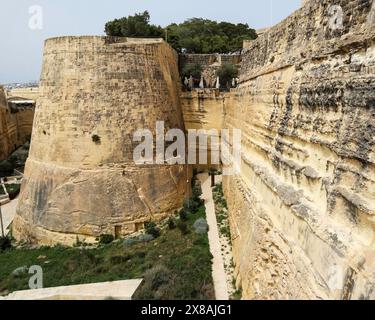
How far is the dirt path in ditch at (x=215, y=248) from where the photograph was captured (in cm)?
703

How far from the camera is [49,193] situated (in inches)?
410

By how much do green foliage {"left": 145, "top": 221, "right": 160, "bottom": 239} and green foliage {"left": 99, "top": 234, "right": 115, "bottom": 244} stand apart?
1046 mm

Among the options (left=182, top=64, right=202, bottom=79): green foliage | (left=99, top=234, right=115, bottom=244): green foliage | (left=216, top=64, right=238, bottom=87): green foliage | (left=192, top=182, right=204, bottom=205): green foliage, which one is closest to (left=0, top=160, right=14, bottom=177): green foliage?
(left=182, top=64, right=202, bottom=79): green foliage

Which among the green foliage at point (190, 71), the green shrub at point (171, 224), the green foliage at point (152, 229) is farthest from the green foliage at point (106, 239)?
the green foliage at point (190, 71)

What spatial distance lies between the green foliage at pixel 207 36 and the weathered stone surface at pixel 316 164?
16209mm

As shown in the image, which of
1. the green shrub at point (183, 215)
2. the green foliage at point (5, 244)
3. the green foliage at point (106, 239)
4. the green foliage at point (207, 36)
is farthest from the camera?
the green foliage at point (207, 36)

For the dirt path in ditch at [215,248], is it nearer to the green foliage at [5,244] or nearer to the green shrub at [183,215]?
the green shrub at [183,215]

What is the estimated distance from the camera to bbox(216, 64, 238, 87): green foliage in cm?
1692

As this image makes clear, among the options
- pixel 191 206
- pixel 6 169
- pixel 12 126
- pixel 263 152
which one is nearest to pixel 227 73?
pixel 191 206

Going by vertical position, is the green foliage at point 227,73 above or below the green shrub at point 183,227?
above

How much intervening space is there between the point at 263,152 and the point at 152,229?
207 inches

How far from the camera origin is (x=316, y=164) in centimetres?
375

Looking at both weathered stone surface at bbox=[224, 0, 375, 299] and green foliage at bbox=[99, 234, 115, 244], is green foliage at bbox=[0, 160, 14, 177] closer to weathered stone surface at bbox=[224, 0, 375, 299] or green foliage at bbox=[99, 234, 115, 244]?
green foliage at bbox=[99, 234, 115, 244]
